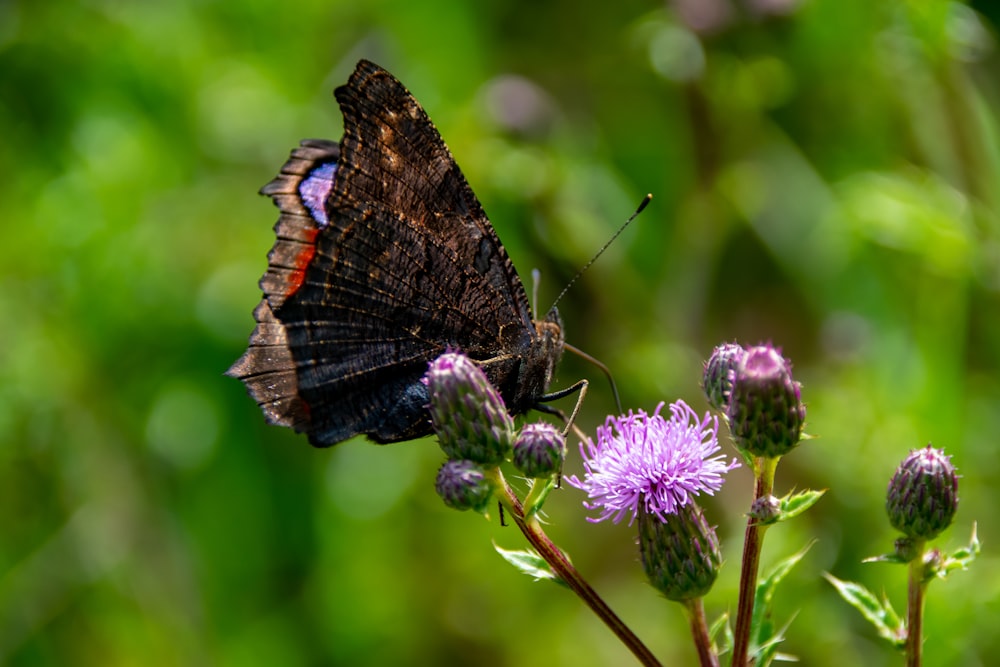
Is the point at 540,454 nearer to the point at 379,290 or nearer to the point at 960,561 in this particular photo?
the point at 379,290

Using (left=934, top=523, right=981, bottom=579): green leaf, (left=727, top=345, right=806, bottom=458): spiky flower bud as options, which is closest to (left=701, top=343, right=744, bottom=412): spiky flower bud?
(left=727, top=345, right=806, bottom=458): spiky flower bud

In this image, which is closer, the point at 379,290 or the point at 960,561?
the point at 960,561

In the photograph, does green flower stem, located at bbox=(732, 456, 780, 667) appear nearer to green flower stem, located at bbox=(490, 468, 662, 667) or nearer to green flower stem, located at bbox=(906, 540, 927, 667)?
green flower stem, located at bbox=(490, 468, 662, 667)

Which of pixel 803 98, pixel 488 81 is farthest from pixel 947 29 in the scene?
pixel 488 81

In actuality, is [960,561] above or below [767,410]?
below

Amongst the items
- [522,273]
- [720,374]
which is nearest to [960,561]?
[720,374]

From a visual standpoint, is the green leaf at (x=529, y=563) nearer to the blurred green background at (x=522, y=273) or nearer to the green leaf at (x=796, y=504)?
the green leaf at (x=796, y=504)

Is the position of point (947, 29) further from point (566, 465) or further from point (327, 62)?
point (327, 62)

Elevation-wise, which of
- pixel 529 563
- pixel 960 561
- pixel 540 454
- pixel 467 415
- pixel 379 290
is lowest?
pixel 960 561
